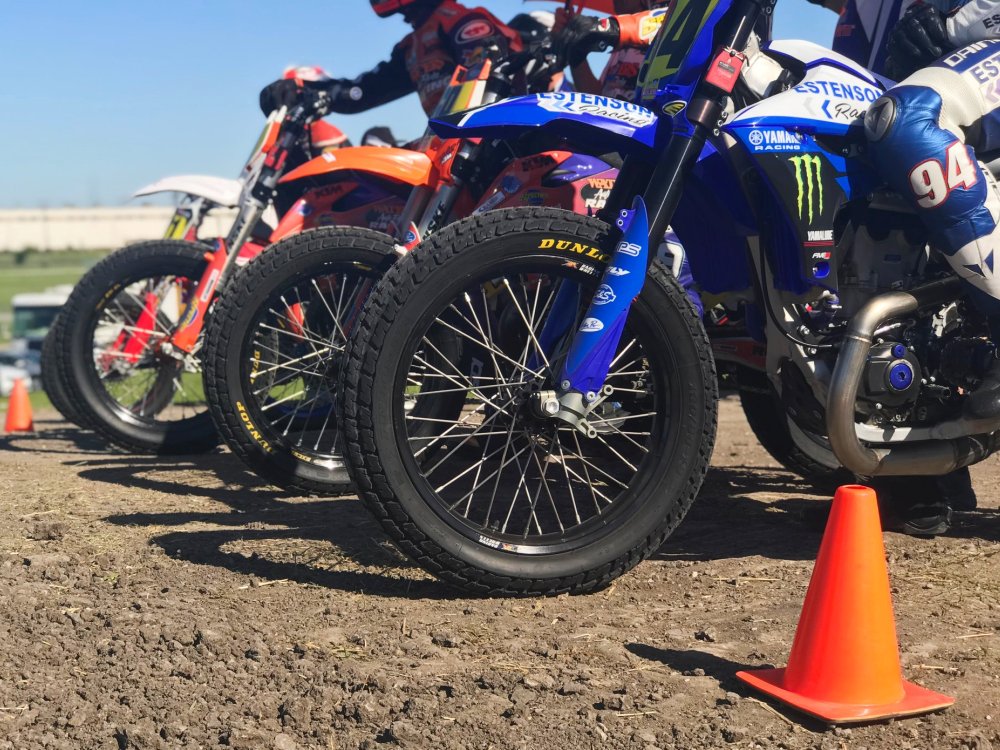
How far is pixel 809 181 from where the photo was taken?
3.63m

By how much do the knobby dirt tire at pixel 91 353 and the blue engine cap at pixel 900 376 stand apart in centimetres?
411

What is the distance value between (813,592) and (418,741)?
102cm

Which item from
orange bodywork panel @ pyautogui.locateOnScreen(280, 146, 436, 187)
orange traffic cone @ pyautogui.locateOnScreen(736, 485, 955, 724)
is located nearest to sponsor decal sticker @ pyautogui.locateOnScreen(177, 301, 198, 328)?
orange bodywork panel @ pyautogui.locateOnScreen(280, 146, 436, 187)

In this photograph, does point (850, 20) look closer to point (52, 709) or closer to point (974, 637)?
point (974, 637)

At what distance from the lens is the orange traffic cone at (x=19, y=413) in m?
9.29

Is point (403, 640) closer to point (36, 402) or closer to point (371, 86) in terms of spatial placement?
point (371, 86)

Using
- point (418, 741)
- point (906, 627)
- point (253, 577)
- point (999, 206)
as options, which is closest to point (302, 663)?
point (418, 741)

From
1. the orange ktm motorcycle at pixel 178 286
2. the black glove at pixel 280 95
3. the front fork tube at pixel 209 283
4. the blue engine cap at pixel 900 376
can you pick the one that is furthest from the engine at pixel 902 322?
the black glove at pixel 280 95

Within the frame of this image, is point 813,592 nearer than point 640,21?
Yes

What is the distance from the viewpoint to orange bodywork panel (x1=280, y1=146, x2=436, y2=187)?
5.60m

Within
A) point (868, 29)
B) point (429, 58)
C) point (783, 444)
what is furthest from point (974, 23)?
point (429, 58)

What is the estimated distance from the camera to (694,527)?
465 centimetres

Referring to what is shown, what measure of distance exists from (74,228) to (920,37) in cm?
6857

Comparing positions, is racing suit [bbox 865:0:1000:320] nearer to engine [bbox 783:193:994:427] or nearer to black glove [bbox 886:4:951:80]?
engine [bbox 783:193:994:427]
